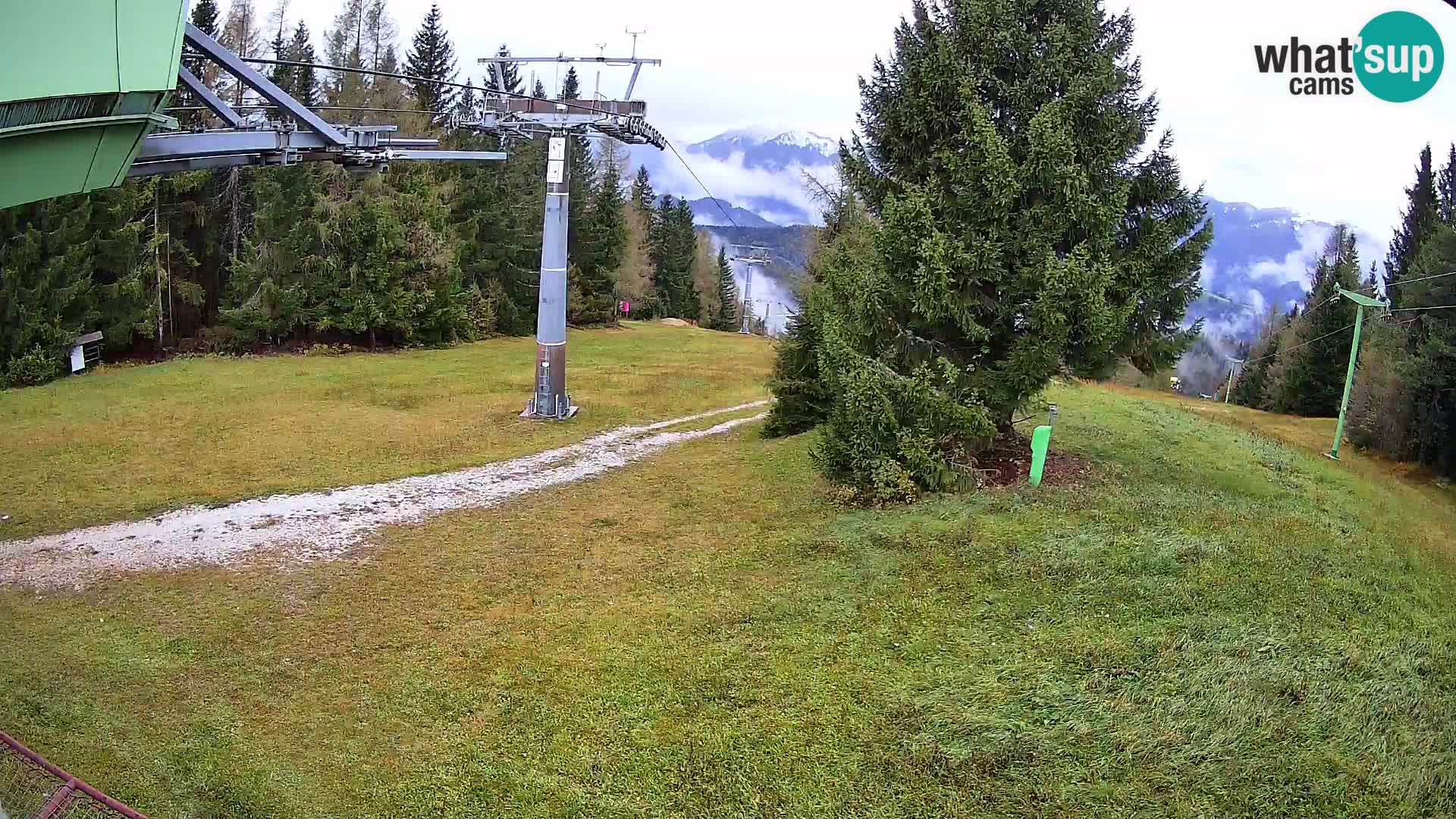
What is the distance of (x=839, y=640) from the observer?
8141 millimetres

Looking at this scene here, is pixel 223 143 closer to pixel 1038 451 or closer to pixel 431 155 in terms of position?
pixel 431 155

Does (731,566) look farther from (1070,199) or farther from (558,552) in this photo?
(1070,199)

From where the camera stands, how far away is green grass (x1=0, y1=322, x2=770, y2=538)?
14469 mm

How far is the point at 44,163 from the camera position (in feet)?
17.1

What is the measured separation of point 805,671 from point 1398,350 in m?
30.1

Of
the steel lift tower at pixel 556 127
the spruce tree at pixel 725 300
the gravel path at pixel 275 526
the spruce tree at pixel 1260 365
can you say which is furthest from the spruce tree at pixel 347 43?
the spruce tree at pixel 1260 365

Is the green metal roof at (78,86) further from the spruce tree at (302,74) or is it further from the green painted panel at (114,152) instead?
the spruce tree at (302,74)

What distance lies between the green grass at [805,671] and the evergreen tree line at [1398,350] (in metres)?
18.3

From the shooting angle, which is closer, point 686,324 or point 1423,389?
point 1423,389

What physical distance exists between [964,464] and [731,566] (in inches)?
147

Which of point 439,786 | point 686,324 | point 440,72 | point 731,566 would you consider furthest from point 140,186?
point 686,324

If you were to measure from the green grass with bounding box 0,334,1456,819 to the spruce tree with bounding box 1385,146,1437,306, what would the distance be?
147ft

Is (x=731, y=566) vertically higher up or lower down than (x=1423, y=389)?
lower down

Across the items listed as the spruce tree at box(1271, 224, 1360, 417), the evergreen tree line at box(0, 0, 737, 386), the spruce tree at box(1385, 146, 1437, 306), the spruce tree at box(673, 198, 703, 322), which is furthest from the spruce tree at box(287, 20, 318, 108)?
the spruce tree at box(1385, 146, 1437, 306)
